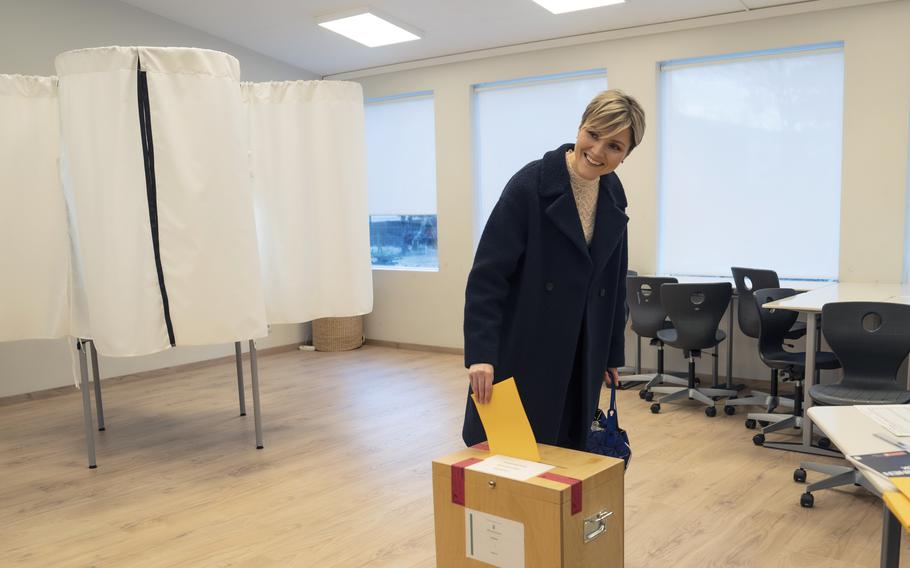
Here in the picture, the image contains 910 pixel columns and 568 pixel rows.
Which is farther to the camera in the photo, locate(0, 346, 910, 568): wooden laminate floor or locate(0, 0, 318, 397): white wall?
locate(0, 0, 318, 397): white wall

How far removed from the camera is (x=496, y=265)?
195 centimetres

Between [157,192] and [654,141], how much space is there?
3.96 meters

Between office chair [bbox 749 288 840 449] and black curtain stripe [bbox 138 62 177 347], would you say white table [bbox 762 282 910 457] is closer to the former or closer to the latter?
office chair [bbox 749 288 840 449]

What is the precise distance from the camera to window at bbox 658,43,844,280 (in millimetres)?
5375

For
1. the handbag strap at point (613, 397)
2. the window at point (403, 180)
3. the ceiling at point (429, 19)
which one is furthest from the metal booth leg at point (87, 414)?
the window at point (403, 180)

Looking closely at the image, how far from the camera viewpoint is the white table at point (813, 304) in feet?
12.6

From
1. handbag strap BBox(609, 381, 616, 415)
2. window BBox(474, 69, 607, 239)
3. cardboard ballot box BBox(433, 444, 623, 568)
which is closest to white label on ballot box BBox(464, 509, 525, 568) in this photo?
cardboard ballot box BBox(433, 444, 623, 568)

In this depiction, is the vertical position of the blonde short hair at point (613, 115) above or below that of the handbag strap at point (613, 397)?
above

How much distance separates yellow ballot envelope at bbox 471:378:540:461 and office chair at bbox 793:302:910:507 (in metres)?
2.10

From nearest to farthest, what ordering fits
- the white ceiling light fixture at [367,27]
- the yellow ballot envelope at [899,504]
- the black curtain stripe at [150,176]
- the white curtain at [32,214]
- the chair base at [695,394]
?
1. the yellow ballot envelope at [899,504]
2. the black curtain stripe at [150,176]
3. the white curtain at [32,214]
4. the chair base at [695,394]
5. the white ceiling light fixture at [367,27]

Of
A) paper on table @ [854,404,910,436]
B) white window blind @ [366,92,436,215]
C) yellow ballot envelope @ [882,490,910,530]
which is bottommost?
yellow ballot envelope @ [882,490,910,530]

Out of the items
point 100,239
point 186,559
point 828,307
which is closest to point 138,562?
point 186,559

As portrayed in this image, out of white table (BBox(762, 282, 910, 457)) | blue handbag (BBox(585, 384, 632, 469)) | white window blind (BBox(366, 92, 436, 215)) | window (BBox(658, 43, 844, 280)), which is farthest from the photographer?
white window blind (BBox(366, 92, 436, 215))

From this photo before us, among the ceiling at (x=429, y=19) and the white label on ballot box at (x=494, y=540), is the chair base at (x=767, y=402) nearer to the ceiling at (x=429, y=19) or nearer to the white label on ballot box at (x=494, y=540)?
the ceiling at (x=429, y=19)
